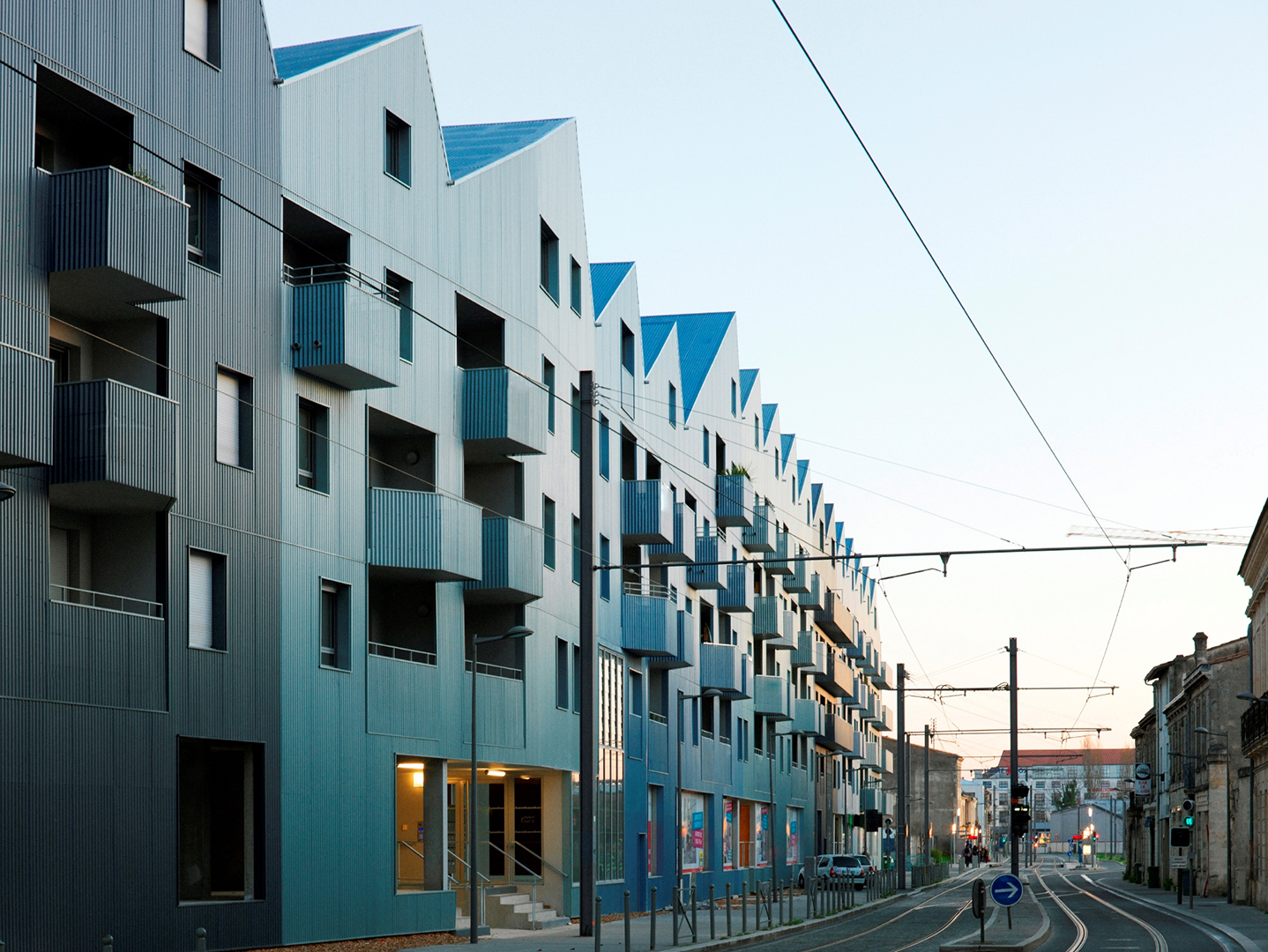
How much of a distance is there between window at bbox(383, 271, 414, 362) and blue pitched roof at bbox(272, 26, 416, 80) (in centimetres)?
412

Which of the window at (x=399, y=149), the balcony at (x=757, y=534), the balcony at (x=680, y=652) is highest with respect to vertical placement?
the window at (x=399, y=149)

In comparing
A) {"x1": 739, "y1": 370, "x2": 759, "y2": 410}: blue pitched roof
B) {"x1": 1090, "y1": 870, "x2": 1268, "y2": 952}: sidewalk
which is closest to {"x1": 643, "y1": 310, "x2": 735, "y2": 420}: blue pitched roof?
{"x1": 739, "y1": 370, "x2": 759, "y2": 410}: blue pitched roof

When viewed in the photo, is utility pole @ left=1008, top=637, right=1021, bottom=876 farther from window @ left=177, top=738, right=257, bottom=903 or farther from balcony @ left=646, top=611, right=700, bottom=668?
window @ left=177, top=738, right=257, bottom=903

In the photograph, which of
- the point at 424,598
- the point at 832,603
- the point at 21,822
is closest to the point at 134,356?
the point at 21,822

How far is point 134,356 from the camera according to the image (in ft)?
76.4

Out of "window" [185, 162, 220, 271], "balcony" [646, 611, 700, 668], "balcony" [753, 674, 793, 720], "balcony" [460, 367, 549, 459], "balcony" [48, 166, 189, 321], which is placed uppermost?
"window" [185, 162, 220, 271]

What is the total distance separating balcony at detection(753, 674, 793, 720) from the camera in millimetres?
64562

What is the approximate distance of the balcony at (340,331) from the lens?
26594 millimetres

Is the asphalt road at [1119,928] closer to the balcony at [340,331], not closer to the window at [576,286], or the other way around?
the balcony at [340,331]

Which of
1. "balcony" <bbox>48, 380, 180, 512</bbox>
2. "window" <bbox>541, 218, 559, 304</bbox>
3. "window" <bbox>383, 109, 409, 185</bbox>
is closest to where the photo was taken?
"balcony" <bbox>48, 380, 180, 512</bbox>

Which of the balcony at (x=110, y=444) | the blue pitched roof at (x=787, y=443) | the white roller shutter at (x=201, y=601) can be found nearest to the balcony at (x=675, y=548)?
the white roller shutter at (x=201, y=601)

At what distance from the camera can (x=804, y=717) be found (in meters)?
74.4

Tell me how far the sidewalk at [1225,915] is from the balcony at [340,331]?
19.6 meters

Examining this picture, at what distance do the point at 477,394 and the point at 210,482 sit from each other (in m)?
9.30
